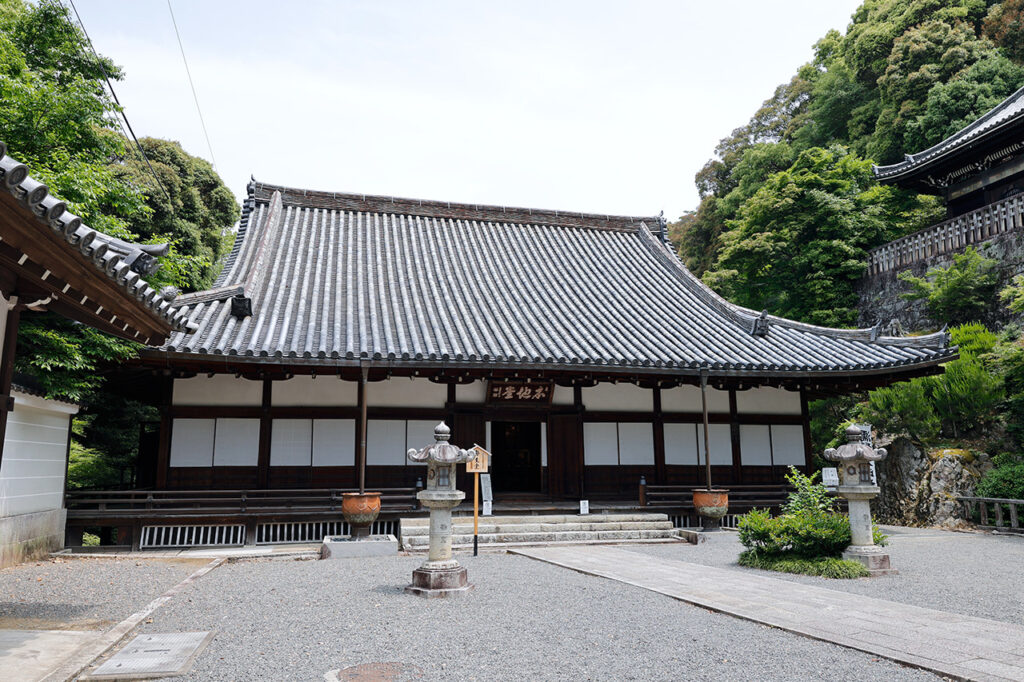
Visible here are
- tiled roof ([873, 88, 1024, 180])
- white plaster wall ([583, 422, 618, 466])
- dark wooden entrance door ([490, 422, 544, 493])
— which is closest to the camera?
white plaster wall ([583, 422, 618, 466])

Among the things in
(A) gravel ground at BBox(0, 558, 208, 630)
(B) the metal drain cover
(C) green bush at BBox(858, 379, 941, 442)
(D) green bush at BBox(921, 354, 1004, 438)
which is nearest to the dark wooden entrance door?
(A) gravel ground at BBox(0, 558, 208, 630)

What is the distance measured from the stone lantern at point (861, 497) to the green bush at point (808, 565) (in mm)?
260

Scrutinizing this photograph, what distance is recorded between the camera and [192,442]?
12781 mm

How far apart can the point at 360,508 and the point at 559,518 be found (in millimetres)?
3961

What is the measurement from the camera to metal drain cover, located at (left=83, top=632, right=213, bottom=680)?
4550 millimetres

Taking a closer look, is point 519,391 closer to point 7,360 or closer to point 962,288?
point 7,360

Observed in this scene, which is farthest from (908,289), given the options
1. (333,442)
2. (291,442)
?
(291,442)

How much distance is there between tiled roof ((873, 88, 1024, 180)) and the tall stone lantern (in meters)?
19.4

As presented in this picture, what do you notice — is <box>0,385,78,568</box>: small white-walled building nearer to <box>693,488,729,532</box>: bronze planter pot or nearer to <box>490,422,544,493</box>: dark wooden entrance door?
<box>490,422,544,493</box>: dark wooden entrance door

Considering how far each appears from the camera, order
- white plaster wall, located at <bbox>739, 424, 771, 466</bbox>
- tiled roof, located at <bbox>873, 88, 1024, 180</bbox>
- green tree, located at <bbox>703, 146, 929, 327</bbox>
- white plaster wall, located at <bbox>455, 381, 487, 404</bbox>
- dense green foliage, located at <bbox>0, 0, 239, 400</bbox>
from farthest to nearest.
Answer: green tree, located at <bbox>703, 146, 929, 327</bbox> → tiled roof, located at <bbox>873, 88, 1024, 180</bbox> → white plaster wall, located at <bbox>739, 424, 771, 466</bbox> → white plaster wall, located at <bbox>455, 381, 487, 404</bbox> → dense green foliage, located at <bbox>0, 0, 239, 400</bbox>

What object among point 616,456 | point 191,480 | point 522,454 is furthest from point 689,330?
point 191,480

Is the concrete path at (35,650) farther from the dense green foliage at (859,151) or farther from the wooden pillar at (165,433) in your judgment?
the dense green foliage at (859,151)

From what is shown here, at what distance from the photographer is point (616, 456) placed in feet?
48.9

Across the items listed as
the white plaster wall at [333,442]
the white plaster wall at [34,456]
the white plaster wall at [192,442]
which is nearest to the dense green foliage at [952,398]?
the white plaster wall at [333,442]
